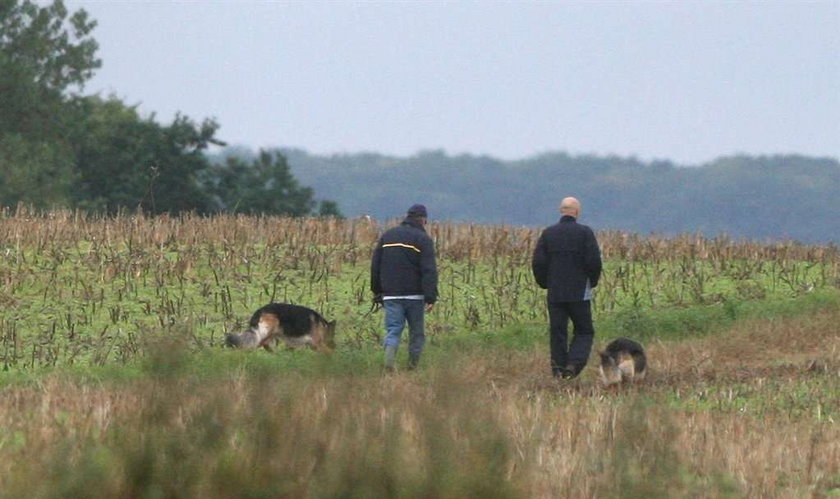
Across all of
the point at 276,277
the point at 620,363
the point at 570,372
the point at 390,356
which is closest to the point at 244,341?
the point at 390,356

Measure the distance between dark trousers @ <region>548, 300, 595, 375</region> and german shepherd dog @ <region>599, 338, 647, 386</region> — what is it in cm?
66

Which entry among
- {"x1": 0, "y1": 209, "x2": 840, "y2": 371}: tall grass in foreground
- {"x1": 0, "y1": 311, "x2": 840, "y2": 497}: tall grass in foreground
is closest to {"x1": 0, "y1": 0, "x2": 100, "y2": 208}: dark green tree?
{"x1": 0, "y1": 209, "x2": 840, "y2": 371}: tall grass in foreground

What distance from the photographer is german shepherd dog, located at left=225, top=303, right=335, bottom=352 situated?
19.8m

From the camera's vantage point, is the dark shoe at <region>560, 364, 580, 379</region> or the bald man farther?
the dark shoe at <region>560, 364, 580, 379</region>

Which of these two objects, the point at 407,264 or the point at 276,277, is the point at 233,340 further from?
the point at 276,277

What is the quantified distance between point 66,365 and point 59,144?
4729 centimetres

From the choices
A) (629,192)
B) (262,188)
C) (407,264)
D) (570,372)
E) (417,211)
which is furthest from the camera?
(629,192)

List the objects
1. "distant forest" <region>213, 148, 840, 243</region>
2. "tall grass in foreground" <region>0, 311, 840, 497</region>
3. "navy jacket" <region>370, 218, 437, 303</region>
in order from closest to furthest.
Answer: "tall grass in foreground" <region>0, 311, 840, 497</region>
"navy jacket" <region>370, 218, 437, 303</region>
"distant forest" <region>213, 148, 840, 243</region>

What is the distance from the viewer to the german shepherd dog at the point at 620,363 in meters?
17.4

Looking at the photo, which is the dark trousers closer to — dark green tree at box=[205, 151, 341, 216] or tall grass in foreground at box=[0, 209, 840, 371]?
tall grass in foreground at box=[0, 209, 840, 371]

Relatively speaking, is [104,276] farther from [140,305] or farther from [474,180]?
[474,180]

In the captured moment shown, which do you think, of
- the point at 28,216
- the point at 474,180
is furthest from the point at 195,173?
the point at 474,180

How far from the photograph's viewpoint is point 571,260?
17984mm

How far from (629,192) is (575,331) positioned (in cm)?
14648
